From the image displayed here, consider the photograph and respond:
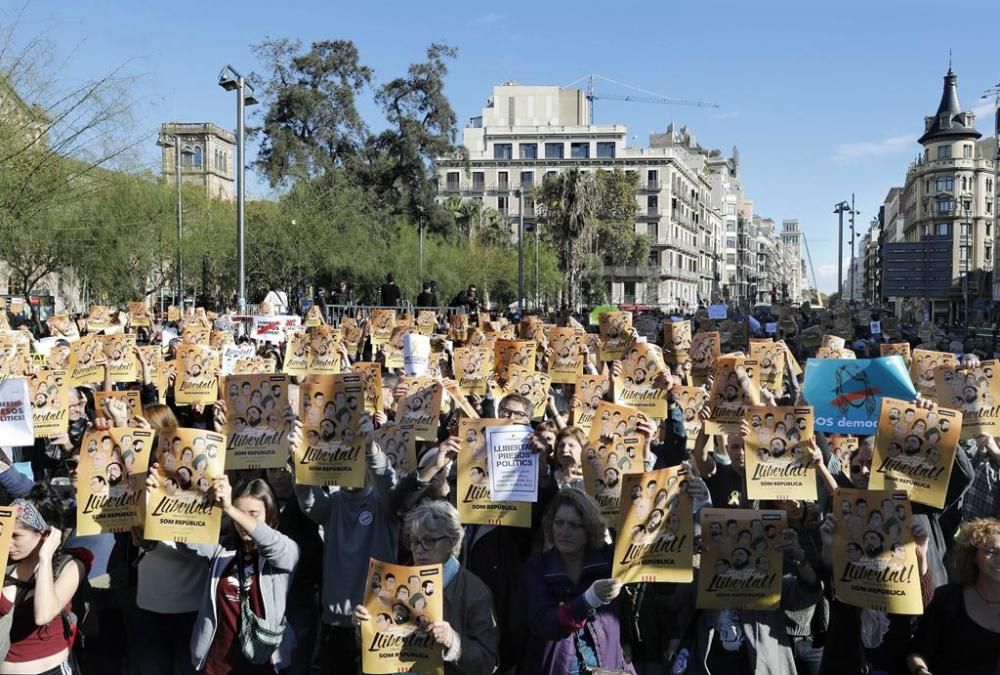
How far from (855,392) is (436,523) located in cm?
352

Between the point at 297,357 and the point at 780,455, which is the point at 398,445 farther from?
the point at 297,357

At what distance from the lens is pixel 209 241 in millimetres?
40594

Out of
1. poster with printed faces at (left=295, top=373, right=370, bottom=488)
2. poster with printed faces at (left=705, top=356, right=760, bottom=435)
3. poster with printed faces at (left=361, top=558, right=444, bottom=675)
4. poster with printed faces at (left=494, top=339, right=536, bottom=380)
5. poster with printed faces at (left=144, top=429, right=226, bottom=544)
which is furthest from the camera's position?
poster with printed faces at (left=494, top=339, right=536, bottom=380)

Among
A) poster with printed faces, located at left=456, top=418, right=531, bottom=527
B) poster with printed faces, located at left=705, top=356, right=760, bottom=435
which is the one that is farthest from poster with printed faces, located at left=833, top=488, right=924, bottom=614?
poster with printed faces, located at left=705, top=356, right=760, bottom=435

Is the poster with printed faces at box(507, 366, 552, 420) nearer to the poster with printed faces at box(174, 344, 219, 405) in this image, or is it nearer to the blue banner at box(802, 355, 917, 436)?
the blue banner at box(802, 355, 917, 436)

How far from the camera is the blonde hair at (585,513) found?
4.46m

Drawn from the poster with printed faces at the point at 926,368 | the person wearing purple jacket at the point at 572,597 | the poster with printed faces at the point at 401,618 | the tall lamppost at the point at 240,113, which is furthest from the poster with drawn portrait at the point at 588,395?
the tall lamppost at the point at 240,113

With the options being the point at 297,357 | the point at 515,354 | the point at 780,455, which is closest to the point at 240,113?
the point at 297,357

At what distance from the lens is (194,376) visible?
9453 mm

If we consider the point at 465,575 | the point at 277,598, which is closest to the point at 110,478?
the point at 277,598

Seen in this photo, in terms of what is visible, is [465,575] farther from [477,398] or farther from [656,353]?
[477,398]

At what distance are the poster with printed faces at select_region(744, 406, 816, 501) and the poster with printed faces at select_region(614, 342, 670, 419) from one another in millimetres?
2270

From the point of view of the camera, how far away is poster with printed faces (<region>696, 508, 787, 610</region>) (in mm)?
4430

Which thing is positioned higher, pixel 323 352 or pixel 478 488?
pixel 323 352
